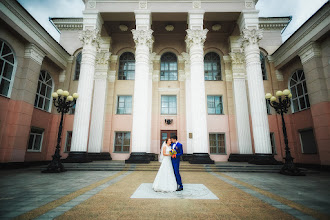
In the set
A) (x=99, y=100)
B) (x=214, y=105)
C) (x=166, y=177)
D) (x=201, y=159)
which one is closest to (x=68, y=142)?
(x=99, y=100)

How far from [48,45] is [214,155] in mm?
17085

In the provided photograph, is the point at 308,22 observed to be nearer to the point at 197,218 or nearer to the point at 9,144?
the point at 197,218

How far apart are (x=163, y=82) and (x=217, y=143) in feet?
25.4

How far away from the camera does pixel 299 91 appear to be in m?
14.5

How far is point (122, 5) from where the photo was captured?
14.0 m

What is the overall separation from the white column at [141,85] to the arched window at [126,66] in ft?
13.8

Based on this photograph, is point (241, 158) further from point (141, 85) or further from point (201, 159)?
point (141, 85)

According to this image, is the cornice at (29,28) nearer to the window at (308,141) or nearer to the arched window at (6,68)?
the arched window at (6,68)

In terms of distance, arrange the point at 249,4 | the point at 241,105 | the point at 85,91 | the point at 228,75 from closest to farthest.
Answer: the point at 85,91 → the point at 249,4 → the point at 241,105 → the point at 228,75

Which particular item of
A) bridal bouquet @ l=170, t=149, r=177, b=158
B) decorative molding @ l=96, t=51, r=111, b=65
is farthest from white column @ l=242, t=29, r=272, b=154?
decorative molding @ l=96, t=51, r=111, b=65

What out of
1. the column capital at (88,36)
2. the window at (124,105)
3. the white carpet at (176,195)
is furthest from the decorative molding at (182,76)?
the white carpet at (176,195)

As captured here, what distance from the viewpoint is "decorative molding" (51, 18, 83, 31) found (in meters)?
17.7

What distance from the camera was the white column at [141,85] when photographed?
39.0ft

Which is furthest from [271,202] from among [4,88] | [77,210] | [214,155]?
[4,88]
